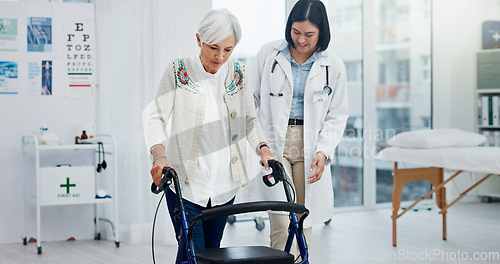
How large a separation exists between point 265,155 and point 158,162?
36 cm

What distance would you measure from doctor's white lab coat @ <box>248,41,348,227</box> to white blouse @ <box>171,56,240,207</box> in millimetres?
411

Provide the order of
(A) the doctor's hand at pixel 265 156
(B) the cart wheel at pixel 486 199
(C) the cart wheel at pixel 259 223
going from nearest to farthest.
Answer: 1. (A) the doctor's hand at pixel 265 156
2. (C) the cart wheel at pixel 259 223
3. (B) the cart wheel at pixel 486 199

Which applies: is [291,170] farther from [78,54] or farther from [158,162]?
[78,54]

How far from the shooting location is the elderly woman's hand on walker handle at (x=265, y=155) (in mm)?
1815

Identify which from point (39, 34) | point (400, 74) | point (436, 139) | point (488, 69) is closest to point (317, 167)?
point (436, 139)

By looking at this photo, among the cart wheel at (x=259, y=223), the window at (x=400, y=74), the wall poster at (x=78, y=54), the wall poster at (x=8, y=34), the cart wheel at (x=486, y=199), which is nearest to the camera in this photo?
the wall poster at (x=8, y=34)

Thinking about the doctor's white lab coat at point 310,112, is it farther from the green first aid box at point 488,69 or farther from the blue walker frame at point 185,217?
the green first aid box at point 488,69

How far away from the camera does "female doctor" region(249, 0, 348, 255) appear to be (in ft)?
7.25

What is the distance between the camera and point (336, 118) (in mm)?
2291

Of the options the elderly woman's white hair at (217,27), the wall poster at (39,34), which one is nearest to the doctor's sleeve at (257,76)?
the elderly woman's white hair at (217,27)

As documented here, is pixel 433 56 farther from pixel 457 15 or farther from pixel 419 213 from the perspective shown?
pixel 419 213

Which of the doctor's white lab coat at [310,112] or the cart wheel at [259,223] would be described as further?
the cart wheel at [259,223]

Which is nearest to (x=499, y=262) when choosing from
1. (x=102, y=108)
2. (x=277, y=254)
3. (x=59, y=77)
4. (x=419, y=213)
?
(x=419, y=213)

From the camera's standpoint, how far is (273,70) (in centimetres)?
228
